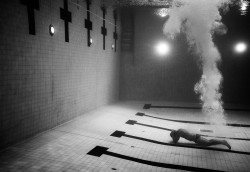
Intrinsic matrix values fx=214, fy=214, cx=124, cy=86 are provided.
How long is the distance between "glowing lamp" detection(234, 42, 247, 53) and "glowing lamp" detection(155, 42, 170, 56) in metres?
3.90

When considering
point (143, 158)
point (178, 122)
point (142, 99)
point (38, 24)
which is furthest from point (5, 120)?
point (142, 99)

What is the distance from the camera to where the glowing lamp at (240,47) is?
40.5 ft

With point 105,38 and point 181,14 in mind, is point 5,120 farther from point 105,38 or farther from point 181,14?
point 181,14

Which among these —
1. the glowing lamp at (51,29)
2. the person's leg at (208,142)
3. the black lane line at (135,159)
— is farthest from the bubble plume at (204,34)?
the glowing lamp at (51,29)

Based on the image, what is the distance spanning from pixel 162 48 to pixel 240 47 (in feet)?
14.6

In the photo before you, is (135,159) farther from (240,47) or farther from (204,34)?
(240,47)

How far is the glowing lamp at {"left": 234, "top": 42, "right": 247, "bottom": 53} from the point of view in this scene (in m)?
12.3

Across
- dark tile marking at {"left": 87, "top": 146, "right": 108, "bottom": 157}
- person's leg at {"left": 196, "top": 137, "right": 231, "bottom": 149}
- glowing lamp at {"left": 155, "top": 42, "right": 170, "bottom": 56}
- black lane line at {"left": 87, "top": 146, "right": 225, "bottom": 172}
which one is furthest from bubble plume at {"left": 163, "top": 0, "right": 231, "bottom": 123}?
dark tile marking at {"left": 87, "top": 146, "right": 108, "bottom": 157}

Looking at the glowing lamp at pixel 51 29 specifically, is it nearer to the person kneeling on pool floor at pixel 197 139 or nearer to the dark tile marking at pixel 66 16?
the dark tile marking at pixel 66 16

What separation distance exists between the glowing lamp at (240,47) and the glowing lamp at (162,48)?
12.8 feet

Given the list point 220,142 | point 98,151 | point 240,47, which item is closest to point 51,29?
point 98,151

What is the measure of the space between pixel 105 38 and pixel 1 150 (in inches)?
286

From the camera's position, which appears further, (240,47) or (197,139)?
(240,47)

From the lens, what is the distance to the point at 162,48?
13133mm
